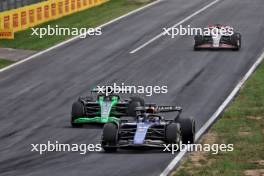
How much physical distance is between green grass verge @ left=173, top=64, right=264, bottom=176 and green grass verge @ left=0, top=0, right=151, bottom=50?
17.0m

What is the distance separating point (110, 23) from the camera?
56.7 metres

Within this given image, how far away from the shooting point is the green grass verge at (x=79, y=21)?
49.4 metres

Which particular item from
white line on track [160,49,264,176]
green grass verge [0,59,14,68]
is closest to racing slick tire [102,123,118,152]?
white line on track [160,49,264,176]

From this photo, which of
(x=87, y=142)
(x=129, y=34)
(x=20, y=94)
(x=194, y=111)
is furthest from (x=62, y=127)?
(x=129, y=34)

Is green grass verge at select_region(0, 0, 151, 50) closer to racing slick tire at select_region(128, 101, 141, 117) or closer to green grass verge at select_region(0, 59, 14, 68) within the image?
green grass verge at select_region(0, 59, 14, 68)

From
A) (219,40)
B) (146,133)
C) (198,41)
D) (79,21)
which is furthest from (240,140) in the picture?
(79,21)

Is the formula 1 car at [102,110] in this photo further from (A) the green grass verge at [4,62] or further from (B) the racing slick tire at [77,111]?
(A) the green grass verge at [4,62]

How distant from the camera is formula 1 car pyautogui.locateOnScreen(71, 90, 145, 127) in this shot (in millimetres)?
28375

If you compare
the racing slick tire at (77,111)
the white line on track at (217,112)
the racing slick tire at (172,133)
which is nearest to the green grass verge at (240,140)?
the white line on track at (217,112)

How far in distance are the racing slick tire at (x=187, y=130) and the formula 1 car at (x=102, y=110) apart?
3.35 m

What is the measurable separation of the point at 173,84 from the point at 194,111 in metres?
5.66

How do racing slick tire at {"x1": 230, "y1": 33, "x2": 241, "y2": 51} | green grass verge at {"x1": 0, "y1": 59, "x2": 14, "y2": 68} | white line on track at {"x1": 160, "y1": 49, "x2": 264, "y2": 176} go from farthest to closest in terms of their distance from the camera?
1. racing slick tire at {"x1": 230, "y1": 33, "x2": 241, "y2": 51}
2. green grass verge at {"x1": 0, "y1": 59, "x2": 14, "y2": 68}
3. white line on track at {"x1": 160, "y1": 49, "x2": 264, "y2": 176}

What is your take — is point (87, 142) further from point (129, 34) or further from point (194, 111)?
point (129, 34)

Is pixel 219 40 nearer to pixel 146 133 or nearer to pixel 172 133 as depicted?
pixel 146 133
